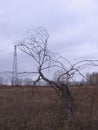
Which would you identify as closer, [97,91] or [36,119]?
[36,119]

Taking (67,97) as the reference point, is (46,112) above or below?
below

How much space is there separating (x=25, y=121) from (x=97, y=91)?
2.28m

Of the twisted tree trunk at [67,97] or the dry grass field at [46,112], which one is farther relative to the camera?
the twisted tree trunk at [67,97]

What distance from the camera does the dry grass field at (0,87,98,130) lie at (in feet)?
35.5

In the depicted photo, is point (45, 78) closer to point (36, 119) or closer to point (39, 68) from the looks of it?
point (39, 68)

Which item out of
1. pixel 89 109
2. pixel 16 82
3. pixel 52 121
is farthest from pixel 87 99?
pixel 16 82

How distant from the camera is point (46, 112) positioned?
11594mm

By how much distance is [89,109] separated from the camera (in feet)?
38.4

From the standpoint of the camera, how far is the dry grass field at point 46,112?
10.8 metres

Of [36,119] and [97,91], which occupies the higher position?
[97,91]

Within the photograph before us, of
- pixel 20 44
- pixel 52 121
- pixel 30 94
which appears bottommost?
pixel 52 121

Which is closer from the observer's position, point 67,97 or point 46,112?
point 67,97

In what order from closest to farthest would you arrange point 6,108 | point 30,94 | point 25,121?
point 25,121 < point 30,94 < point 6,108

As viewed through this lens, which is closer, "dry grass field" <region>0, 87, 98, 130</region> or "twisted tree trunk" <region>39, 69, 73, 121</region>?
"dry grass field" <region>0, 87, 98, 130</region>
